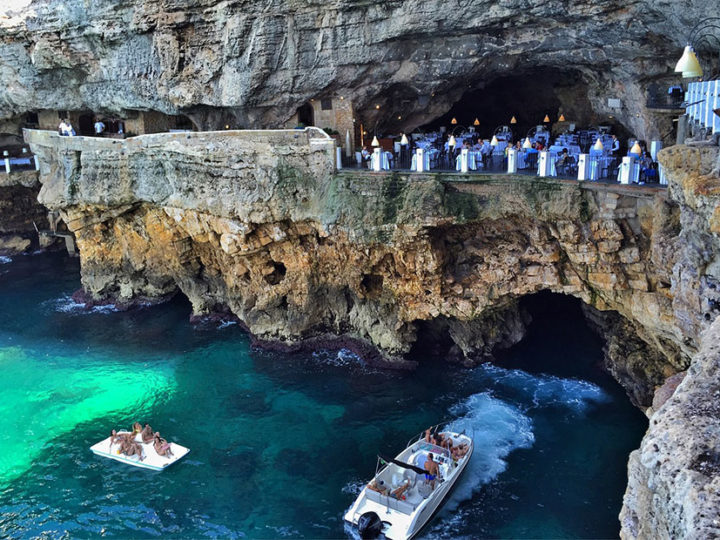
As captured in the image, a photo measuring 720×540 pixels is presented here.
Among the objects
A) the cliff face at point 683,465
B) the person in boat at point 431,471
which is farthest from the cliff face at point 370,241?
the cliff face at point 683,465

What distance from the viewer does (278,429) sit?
17922 mm

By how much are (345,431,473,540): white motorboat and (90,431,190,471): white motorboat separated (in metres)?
5.14

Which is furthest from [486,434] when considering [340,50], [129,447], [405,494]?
[340,50]

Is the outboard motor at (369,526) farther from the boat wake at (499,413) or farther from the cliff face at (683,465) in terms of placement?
the cliff face at (683,465)

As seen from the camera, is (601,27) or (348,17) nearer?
(601,27)

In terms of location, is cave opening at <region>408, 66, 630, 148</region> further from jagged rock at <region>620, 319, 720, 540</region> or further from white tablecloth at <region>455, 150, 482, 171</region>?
jagged rock at <region>620, 319, 720, 540</region>

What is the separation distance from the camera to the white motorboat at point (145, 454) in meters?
16.5

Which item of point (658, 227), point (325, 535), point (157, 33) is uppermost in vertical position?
point (157, 33)

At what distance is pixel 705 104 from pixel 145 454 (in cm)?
1568

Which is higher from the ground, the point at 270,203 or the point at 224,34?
the point at 224,34

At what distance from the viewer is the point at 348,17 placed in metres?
19.7

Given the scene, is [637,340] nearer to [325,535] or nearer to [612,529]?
[612,529]

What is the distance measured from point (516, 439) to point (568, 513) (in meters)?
2.91

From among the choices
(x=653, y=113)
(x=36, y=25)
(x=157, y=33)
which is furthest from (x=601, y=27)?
(x=36, y=25)
